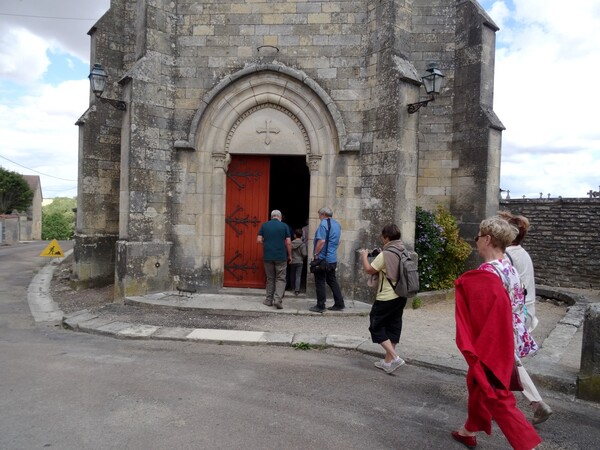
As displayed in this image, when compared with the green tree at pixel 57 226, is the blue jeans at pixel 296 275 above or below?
above

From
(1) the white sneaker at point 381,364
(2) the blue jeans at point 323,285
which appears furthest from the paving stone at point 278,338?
(2) the blue jeans at point 323,285

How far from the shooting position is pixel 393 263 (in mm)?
4605

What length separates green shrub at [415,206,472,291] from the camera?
29.2 ft

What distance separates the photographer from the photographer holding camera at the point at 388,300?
463cm

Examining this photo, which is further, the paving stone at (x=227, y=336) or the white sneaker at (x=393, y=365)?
the paving stone at (x=227, y=336)

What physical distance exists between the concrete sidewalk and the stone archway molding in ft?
9.09

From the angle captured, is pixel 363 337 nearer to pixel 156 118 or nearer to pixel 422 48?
pixel 156 118

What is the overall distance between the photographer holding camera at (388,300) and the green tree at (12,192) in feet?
152

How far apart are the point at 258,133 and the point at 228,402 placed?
5.59 metres

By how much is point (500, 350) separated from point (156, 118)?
23.3ft

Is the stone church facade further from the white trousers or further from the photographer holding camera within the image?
the white trousers

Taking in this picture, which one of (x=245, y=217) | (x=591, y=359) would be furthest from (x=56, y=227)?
(x=591, y=359)

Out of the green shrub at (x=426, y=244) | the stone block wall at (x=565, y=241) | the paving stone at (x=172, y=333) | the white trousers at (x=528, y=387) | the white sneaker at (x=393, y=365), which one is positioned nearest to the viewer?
the white trousers at (x=528, y=387)

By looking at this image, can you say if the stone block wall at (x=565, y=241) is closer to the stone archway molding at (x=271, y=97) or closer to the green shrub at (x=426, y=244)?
the green shrub at (x=426, y=244)
